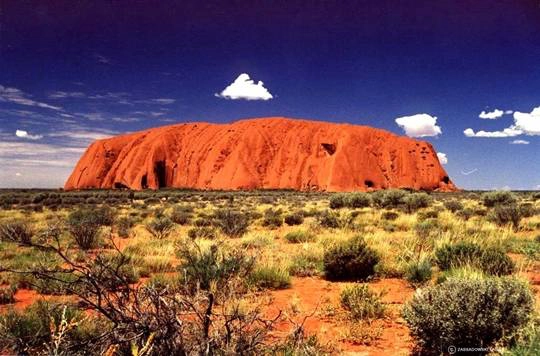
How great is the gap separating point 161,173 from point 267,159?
22.2 metres

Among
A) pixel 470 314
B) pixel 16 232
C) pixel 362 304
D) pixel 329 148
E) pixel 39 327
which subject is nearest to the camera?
pixel 470 314

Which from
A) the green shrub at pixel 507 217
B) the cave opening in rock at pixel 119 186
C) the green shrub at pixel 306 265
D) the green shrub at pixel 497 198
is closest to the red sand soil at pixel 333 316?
the green shrub at pixel 306 265

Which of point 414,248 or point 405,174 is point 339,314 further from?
point 405,174

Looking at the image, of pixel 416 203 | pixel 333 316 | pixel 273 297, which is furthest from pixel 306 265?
pixel 416 203

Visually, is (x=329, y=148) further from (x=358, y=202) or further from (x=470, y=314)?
(x=470, y=314)

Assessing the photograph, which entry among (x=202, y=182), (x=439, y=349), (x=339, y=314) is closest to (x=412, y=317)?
(x=439, y=349)

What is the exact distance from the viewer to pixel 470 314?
4051 mm

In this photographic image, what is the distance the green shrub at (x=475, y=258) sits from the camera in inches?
277

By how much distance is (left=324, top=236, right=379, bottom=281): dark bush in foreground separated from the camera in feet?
25.7

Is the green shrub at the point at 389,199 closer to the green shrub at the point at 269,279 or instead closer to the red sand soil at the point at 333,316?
the red sand soil at the point at 333,316

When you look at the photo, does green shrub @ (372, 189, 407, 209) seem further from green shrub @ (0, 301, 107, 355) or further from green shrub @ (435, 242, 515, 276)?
green shrub @ (0, 301, 107, 355)

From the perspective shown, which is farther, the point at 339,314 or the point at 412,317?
the point at 339,314

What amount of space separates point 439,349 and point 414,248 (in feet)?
18.9

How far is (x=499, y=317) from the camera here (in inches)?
158
